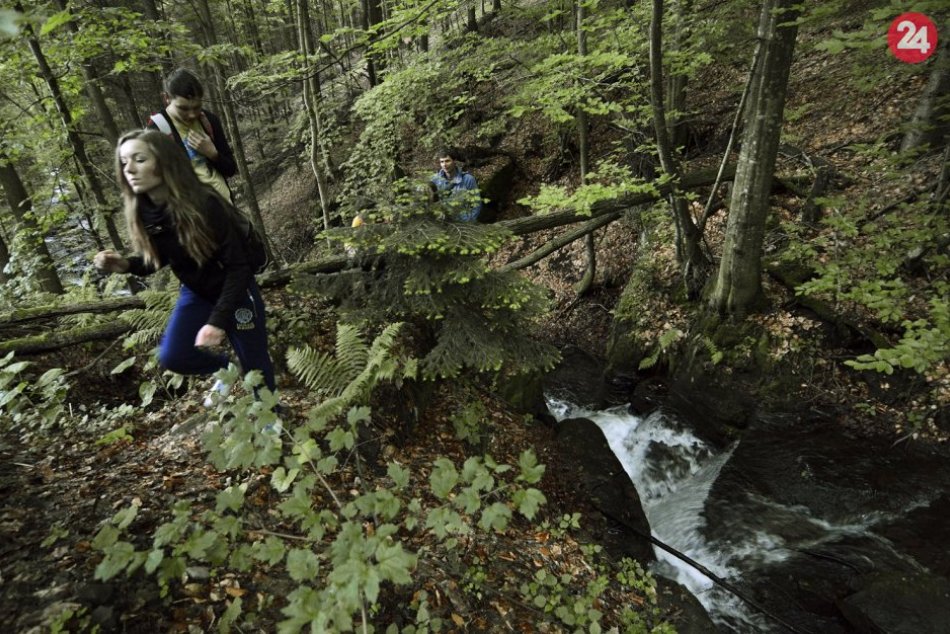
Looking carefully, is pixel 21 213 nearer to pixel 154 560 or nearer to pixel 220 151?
pixel 220 151

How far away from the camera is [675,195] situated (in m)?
7.05

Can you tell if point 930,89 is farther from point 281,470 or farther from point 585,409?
point 281,470

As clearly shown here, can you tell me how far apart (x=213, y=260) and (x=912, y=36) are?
6.04m

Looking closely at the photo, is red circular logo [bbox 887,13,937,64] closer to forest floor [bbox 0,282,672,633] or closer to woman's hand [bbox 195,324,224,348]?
forest floor [bbox 0,282,672,633]

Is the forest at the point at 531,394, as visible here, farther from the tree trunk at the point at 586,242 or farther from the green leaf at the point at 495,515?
the tree trunk at the point at 586,242

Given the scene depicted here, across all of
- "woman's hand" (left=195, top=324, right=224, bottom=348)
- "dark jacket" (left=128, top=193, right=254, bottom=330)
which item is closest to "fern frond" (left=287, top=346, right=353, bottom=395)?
"dark jacket" (left=128, top=193, right=254, bottom=330)

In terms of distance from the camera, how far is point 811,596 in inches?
182

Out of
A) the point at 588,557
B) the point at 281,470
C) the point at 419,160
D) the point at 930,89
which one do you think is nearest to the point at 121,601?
the point at 281,470

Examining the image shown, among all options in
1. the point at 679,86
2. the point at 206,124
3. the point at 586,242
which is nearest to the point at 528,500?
the point at 206,124

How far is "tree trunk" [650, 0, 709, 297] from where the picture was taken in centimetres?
580

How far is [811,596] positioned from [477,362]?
419cm

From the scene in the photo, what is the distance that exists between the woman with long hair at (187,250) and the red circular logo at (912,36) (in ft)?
17.2

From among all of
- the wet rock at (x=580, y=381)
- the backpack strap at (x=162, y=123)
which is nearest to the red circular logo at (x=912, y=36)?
the backpack strap at (x=162, y=123)

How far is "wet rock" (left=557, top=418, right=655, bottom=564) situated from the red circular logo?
5268 mm
